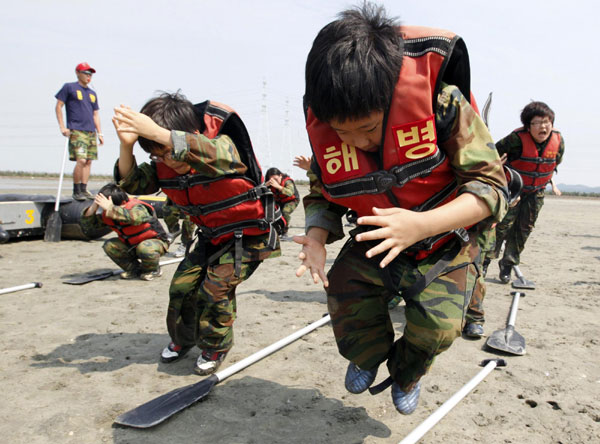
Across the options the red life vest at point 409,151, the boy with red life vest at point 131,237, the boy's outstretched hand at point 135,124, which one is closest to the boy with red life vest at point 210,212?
the boy's outstretched hand at point 135,124

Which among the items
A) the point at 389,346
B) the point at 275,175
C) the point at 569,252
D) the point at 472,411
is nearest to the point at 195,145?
the point at 389,346

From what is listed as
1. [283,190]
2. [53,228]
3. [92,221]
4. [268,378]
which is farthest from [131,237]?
[268,378]

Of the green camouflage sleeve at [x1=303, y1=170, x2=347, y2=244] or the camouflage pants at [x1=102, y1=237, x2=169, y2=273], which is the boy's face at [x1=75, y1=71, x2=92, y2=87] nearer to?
the camouflage pants at [x1=102, y1=237, x2=169, y2=273]

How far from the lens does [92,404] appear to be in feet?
9.43

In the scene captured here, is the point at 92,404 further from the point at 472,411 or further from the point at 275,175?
the point at 275,175

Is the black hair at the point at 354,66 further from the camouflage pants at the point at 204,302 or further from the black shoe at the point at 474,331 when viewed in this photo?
the black shoe at the point at 474,331

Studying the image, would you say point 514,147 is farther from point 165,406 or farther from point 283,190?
point 165,406

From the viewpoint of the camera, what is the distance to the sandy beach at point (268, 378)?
262cm

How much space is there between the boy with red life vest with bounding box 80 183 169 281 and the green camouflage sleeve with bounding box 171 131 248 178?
10.9ft

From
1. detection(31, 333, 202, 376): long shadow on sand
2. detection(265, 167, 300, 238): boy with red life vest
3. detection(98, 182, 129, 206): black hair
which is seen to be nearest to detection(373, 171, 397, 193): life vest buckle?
detection(31, 333, 202, 376): long shadow on sand

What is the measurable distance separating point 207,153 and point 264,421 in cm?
157

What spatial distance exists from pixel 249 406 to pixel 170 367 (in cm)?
90

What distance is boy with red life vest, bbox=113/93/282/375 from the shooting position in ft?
10.5

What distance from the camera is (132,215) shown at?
6.30m
